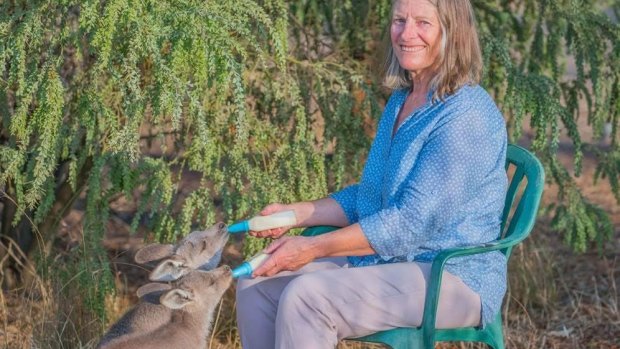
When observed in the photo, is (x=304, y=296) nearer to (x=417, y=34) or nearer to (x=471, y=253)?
(x=471, y=253)

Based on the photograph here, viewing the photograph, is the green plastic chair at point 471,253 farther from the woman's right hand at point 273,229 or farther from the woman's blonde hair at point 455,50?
the woman's right hand at point 273,229

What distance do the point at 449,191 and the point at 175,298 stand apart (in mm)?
962

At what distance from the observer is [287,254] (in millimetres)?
3646

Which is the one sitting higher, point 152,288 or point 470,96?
point 470,96

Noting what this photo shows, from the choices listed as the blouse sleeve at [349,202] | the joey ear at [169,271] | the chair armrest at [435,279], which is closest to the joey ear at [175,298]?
the joey ear at [169,271]

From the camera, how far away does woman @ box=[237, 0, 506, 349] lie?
142 inches

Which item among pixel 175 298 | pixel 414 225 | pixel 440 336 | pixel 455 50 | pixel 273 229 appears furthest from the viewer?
pixel 273 229

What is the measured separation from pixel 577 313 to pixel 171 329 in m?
3.22

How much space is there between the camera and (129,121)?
3992 mm

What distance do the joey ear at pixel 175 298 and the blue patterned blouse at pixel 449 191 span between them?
63 cm

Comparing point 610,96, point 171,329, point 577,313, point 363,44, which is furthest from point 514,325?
point 171,329

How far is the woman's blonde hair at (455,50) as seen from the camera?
385 cm

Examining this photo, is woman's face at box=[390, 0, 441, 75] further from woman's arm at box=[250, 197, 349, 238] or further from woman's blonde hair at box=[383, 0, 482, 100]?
woman's arm at box=[250, 197, 349, 238]

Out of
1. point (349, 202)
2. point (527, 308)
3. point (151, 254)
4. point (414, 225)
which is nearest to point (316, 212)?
point (349, 202)
